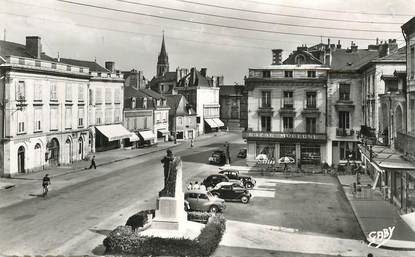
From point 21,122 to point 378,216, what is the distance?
29.8 metres

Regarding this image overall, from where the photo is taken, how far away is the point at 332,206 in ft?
92.9

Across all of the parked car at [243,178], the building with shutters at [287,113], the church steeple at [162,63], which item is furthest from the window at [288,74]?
the church steeple at [162,63]

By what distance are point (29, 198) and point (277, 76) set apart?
27917mm

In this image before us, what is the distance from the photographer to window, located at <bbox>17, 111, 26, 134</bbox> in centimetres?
3841

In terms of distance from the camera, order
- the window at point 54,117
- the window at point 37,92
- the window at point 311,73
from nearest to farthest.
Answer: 1. the window at point 37,92
2. the window at point 54,117
3. the window at point 311,73

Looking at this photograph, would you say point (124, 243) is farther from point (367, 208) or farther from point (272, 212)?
point (367, 208)

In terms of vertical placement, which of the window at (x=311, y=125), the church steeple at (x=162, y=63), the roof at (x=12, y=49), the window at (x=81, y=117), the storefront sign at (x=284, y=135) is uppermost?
the church steeple at (x=162, y=63)

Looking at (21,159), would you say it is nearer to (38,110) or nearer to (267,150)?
(38,110)

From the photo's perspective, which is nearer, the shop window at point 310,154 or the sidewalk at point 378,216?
the sidewalk at point 378,216

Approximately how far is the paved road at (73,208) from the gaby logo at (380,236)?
1297 cm

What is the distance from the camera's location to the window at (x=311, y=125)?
46584 millimetres

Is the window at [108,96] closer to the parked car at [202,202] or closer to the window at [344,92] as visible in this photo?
the window at [344,92]

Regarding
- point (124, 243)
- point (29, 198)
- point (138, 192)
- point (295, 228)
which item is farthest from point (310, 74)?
point (124, 243)

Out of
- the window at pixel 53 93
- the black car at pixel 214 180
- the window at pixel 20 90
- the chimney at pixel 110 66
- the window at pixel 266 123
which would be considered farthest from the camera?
the chimney at pixel 110 66
